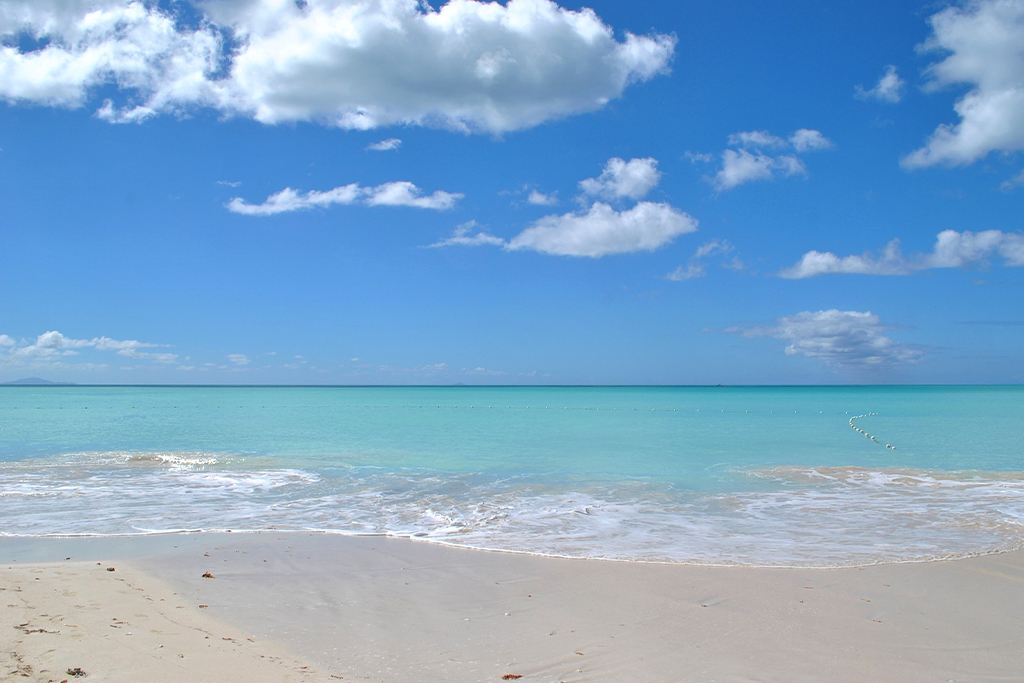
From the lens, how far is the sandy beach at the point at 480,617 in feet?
17.0

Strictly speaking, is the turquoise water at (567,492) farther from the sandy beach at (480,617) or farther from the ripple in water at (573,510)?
the sandy beach at (480,617)

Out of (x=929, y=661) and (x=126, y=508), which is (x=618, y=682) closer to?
(x=929, y=661)

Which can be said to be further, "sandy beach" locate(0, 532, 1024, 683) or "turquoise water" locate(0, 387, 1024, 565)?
"turquoise water" locate(0, 387, 1024, 565)

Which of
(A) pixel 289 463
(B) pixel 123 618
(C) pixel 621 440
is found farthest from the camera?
(C) pixel 621 440

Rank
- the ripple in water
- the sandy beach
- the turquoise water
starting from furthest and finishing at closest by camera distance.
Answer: the turquoise water < the ripple in water < the sandy beach

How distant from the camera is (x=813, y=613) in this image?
6.69m

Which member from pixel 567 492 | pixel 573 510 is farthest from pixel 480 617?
pixel 567 492

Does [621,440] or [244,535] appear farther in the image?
[621,440]

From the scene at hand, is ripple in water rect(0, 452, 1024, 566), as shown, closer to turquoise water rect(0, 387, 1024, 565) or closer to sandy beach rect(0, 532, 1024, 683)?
turquoise water rect(0, 387, 1024, 565)

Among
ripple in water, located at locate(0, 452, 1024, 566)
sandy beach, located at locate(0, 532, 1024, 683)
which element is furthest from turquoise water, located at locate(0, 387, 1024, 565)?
sandy beach, located at locate(0, 532, 1024, 683)

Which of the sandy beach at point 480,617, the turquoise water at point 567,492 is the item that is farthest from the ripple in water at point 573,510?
the sandy beach at point 480,617

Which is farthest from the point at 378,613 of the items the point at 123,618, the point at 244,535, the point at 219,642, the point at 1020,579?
the point at 1020,579

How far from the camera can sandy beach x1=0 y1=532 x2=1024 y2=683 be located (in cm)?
518

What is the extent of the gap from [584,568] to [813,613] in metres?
2.92
